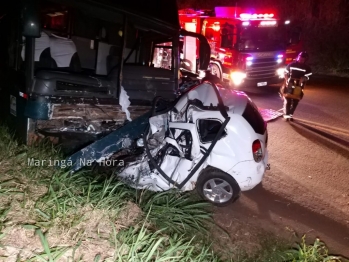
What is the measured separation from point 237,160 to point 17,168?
2.61 meters

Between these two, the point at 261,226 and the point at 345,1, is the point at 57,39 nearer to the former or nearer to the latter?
the point at 261,226

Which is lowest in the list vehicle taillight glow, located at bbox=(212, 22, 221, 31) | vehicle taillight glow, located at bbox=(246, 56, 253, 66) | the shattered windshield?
vehicle taillight glow, located at bbox=(246, 56, 253, 66)

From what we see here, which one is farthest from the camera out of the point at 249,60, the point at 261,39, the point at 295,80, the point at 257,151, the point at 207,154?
the point at 261,39

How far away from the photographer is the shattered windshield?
11.7 metres

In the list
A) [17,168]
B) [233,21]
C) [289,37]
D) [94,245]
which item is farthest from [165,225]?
[289,37]

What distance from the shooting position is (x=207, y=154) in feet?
15.2

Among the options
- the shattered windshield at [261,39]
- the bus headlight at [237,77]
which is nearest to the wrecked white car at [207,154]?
the bus headlight at [237,77]

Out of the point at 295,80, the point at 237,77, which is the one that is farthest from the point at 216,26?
the point at 295,80

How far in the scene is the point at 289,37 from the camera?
1299 centimetres

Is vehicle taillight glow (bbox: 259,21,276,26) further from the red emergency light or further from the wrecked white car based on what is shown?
the wrecked white car

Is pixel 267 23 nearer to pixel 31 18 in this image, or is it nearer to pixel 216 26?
pixel 216 26

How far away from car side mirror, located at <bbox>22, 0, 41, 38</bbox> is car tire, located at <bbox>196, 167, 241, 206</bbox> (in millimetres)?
2632

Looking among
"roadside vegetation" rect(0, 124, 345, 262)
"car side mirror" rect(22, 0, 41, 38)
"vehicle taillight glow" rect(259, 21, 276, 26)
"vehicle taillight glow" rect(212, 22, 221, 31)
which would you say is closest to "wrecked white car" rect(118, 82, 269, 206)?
"roadside vegetation" rect(0, 124, 345, 262)

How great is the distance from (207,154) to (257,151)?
2.28ft
